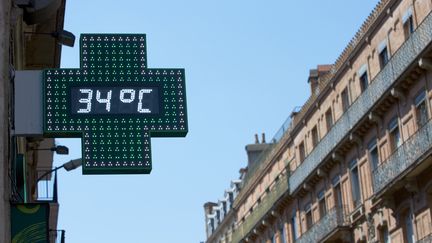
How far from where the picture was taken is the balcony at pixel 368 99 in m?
30.3

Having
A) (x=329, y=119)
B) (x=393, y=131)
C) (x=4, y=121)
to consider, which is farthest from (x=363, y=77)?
(x=4, y=121)

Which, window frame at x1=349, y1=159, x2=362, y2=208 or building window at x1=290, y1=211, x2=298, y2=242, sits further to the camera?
building window at x1=290, y1=211, x2=298, y2=242

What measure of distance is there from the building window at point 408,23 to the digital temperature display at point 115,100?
2106 centimetres

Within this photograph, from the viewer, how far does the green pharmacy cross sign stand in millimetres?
11875

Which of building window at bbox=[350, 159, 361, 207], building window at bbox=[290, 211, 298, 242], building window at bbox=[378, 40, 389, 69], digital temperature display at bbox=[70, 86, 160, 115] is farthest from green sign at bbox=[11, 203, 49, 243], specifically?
building window at bbox=[290, 211, 298, 242]

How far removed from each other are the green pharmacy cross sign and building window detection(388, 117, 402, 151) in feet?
72.6

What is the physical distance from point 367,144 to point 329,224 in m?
4.94

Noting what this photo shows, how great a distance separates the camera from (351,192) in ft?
126

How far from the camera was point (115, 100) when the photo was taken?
1210cm

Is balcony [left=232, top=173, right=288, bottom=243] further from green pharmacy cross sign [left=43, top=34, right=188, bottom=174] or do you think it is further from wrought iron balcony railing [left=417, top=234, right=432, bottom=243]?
green pharmacy cross sign [left=43, top=34, right=188, bottom=174]

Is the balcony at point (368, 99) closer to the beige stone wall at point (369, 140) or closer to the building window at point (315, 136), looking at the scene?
the beige stone wall at point (369, 140)

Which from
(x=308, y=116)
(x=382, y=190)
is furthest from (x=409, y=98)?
(x=308, y=116)

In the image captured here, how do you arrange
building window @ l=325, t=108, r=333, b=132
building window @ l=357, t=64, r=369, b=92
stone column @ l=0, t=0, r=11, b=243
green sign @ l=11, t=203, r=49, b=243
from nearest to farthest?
stone column @ l=0, t=0, r=11, b=243, green sign @ l=11, t=203, r=49, b=243, building window @ l=357, t=64, r=369, b=92, building window @ l=325, t=108, r=333, b=132

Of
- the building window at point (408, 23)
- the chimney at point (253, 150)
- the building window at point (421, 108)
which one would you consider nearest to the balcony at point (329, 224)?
the building window at point (421, 108)
